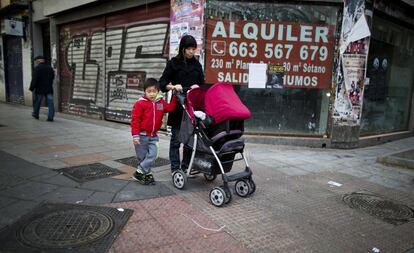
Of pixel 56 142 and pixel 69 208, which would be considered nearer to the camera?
pixel 69 208

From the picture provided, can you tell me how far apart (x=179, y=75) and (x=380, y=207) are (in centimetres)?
312

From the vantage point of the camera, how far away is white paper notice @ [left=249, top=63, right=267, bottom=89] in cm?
771

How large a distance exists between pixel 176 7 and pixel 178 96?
14.1 ft

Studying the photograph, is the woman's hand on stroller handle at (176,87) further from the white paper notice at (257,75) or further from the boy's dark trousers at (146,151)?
the white paper notice at (257,75)

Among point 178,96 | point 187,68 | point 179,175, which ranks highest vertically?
point 187,68

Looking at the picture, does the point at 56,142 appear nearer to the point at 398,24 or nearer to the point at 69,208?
the point at 69,208

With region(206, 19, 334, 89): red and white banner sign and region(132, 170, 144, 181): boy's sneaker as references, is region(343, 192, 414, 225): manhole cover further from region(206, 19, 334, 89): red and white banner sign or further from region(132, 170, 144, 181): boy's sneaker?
region(206, 19, 334, 89): red and white banner sign

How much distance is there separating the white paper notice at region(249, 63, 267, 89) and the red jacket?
3.60 m

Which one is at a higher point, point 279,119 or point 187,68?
point 187,68

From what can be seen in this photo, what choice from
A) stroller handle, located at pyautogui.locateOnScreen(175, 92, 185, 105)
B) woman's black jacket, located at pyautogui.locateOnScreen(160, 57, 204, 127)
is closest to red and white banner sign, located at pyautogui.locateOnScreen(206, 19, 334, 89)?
woman's black jacket, located at pyautogui.locateOnScreen(160, 57, 204, 127)

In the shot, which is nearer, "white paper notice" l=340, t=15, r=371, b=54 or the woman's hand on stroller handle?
the woman's hand on stroller handle

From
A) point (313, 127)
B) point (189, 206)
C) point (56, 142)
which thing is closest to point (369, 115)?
point (313, 127)

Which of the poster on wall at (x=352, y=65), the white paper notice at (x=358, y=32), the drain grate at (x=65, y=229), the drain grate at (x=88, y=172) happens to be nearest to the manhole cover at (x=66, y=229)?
the drain grate at (x=65, y=229)

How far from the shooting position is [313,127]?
8078 millimetres
